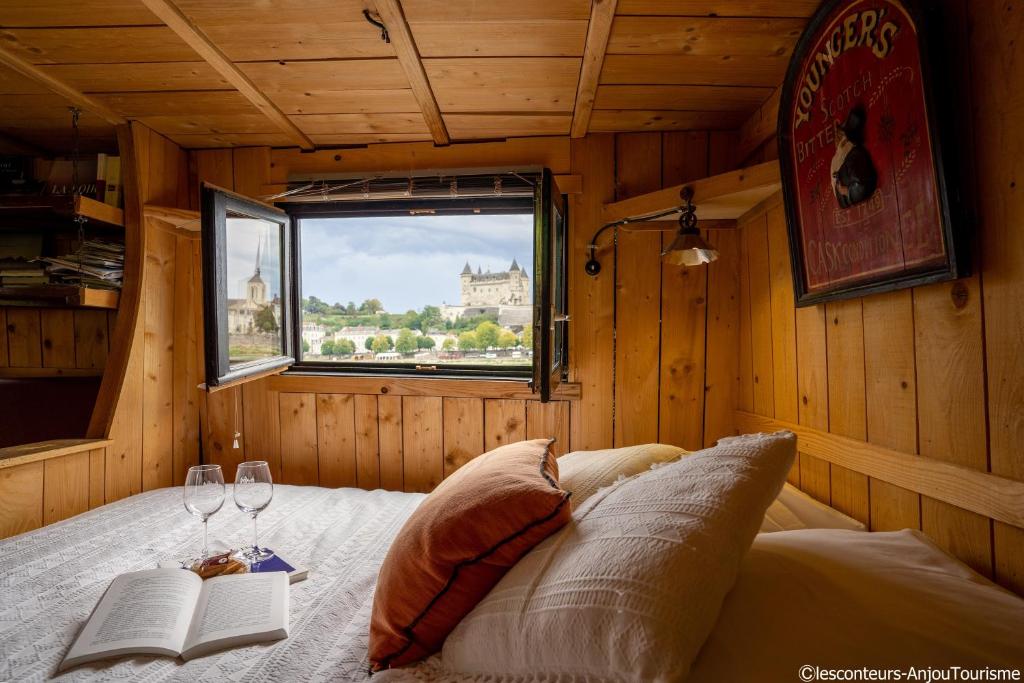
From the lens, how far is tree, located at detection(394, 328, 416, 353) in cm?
254

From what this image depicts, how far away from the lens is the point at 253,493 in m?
1.26

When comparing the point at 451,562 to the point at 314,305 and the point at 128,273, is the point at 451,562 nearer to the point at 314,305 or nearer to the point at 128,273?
the point at 314,305

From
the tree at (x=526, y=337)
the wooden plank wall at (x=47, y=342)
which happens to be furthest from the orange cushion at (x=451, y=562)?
the wooden plank wall at (x=47, y=342)

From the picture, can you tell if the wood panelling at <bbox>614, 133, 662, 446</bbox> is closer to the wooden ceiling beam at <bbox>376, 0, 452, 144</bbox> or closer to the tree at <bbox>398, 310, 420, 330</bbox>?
the wooden ceiling beam at <bbox>376, 0, 452, 144</bbox>

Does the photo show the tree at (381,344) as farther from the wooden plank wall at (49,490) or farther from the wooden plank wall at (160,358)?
the wooden plank wall at (49,490)

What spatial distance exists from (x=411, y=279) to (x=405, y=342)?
13.2 inches

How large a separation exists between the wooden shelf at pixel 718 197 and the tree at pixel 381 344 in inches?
49.8

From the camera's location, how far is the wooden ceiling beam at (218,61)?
1.41 metres

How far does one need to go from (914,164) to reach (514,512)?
42.6 inches

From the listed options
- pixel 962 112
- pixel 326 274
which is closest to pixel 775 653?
pixel 962 112

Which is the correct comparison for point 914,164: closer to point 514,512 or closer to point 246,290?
point 514,512

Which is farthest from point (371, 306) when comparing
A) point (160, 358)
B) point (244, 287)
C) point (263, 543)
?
→ point (263, 543)

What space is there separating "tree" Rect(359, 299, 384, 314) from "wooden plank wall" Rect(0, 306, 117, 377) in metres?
1.27

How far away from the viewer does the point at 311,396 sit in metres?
2.42
